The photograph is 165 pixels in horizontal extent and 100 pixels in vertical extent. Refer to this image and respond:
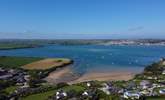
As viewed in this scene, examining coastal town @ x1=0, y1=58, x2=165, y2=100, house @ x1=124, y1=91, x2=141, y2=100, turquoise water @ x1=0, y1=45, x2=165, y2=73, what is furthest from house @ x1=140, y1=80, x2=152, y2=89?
turquoise water @ x1=0, y1=45, x2=165, y2=73

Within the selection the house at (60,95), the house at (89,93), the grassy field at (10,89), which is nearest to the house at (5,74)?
the grassy field at (10,89)

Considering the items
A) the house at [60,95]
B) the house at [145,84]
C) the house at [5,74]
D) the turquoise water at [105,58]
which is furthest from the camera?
the turquoise water at [105,58]

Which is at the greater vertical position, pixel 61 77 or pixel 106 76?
pixel 106 76

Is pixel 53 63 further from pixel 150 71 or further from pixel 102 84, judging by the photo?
pixel 102 84

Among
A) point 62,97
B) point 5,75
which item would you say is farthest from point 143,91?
point 5,75

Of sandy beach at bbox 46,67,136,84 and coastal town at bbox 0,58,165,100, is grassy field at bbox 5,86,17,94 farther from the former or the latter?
sandy beach at bbox 46,67,136,84

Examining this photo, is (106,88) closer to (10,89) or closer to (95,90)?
(95,90)

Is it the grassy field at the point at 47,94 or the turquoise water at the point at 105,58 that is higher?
the grassy field at the point at 47,94

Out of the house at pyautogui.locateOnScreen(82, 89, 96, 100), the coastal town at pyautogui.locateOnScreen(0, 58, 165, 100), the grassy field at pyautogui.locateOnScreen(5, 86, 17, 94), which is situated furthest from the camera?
the grassy field at pyautogui.locateOnScreen(5, 86, 17, 94)

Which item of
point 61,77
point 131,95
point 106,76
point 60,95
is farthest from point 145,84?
point 61,77

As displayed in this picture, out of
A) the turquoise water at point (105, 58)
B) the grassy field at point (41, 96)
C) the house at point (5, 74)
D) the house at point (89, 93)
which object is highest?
the house at point (89, 93)

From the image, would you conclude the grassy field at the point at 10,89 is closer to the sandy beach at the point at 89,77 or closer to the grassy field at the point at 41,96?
the grassy field at the point at 41,96
